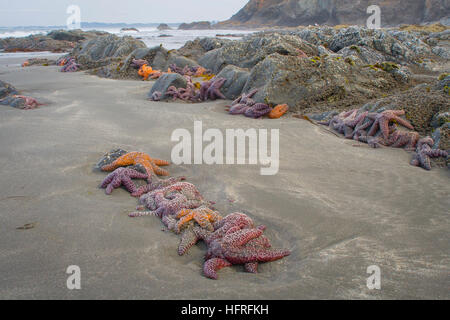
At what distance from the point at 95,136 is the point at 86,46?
1667 cm

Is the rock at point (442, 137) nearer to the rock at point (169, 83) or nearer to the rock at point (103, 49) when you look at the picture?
the rock at point (169, 83)

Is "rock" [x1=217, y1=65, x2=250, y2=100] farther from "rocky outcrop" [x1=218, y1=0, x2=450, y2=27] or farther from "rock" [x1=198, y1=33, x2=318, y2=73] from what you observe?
"rocky outcrop" [x1=218, y1=0, x2=450, y2=27]

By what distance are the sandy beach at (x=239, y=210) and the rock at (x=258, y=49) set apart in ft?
19.0

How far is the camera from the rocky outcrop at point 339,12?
175 feet

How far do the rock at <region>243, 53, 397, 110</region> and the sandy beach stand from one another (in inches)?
83.0

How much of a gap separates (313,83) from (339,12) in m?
64.9

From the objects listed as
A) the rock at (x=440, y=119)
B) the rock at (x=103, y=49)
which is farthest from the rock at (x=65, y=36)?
the rock at (x=440, y=119)

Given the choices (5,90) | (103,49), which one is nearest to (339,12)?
(103,49)

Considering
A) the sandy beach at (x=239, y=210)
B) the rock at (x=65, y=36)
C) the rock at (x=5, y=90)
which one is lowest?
the sandy beach at (x=239, y=210)

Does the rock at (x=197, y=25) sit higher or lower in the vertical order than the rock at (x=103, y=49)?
higher

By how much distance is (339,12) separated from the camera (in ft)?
212

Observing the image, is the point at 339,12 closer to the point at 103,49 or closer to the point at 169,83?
the point at 103,49

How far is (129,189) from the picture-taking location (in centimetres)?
416
